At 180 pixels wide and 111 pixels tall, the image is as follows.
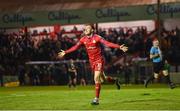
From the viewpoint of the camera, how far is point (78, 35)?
→ 36.0m

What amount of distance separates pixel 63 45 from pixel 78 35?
2424mm

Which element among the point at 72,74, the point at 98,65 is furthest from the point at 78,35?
the point at 98,65

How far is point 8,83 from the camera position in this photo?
35.3 meters

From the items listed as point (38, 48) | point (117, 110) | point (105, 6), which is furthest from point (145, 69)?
point (117, 110)

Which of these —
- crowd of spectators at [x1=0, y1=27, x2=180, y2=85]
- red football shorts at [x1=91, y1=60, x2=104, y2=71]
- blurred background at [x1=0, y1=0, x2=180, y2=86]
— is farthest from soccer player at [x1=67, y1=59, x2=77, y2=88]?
red football shorts at [x1=91, y1=60, x2=104, y2=71]

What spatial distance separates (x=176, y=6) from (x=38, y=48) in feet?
31.8

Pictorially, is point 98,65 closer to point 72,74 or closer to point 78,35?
point 72,74

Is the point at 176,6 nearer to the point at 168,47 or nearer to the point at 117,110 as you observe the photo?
the point at 168,47

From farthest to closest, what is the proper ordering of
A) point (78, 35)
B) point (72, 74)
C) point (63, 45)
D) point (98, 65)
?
point (78, 35), point (63, 45), point (72, 74), point (98, 65)

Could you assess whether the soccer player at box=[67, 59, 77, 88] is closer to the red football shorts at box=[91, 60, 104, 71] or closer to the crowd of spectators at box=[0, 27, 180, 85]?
the crowd of spectators at box=[0, 27, 180, 85]

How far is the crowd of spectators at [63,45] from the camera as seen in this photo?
31.8m

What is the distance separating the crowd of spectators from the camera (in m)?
31.8

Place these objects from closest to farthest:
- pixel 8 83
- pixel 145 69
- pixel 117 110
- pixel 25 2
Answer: pixel 117 110 < pixel 145 69 < pixel 8 83 < pixel 25 2

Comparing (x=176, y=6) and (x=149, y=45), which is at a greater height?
(x=176, y=6)
